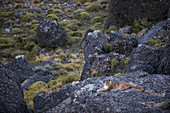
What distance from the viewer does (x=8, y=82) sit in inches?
185

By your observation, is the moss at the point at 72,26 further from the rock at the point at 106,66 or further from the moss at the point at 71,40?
the rock at the point at 106,66

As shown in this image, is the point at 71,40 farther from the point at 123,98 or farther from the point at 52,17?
the point at 123,98

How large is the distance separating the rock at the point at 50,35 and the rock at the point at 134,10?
18.6 ft

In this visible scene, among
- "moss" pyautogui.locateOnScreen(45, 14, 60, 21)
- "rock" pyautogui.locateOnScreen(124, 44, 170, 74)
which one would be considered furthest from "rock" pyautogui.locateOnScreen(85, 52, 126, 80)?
"moss" pyautogui.locateOnScreen(45, 14, 60, 21)

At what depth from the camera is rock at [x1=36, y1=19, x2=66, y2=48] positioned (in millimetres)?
19000

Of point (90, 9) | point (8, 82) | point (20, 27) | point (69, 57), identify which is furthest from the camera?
point (90, 9)

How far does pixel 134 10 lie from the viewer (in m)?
17.2

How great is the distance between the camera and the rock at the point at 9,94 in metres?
4.21

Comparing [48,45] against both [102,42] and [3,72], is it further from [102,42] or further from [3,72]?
[3,72]

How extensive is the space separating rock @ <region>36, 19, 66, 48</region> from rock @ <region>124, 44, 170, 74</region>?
13063 mm

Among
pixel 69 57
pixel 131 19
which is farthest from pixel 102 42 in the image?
pixel 131 19

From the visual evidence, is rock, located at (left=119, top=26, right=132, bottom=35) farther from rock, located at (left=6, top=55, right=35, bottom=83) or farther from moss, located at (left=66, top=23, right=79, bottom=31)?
rock, located at (left=6, top=55, right=35, bottom=83)

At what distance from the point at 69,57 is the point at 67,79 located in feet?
22.3

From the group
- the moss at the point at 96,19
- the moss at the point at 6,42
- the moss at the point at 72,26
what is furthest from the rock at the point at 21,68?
the moss at the point at 96,19
